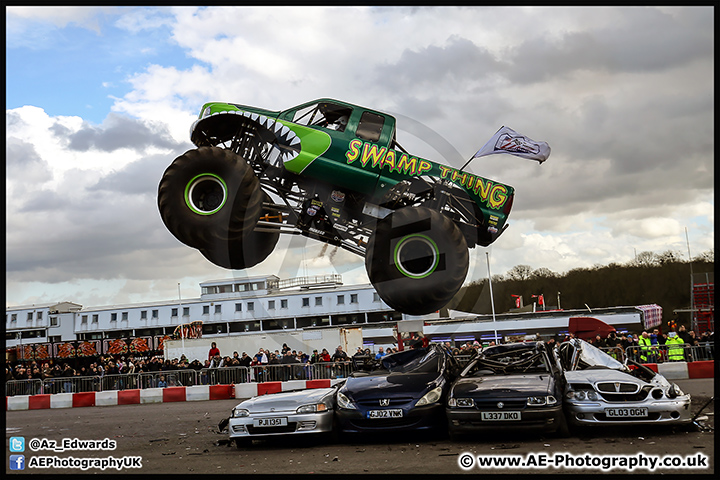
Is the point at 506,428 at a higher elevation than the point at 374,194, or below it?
below

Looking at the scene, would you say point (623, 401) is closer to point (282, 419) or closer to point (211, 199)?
point (282, 419)

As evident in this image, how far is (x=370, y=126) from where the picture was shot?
8281 millimetres

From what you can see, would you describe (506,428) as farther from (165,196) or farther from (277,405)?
(165,196)

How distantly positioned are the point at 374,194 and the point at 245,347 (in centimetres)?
1709

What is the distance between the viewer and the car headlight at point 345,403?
886 cm

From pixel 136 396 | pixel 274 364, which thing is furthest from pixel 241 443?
pixel 136 396

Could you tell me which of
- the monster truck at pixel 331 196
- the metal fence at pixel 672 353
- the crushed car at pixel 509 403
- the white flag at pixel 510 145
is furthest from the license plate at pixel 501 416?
the metal fence at pixel 672 353

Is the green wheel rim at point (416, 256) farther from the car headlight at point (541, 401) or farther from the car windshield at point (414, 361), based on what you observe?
the car windshield at point (414, 361)

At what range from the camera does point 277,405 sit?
9.09 m

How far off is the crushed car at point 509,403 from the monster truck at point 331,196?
129 centimetres

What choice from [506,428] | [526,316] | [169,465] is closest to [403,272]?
[506,428]

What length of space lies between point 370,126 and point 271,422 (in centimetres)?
422

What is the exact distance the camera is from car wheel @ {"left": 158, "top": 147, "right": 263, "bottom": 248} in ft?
24.2

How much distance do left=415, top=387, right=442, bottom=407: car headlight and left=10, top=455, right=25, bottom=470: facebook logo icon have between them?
4.92m
